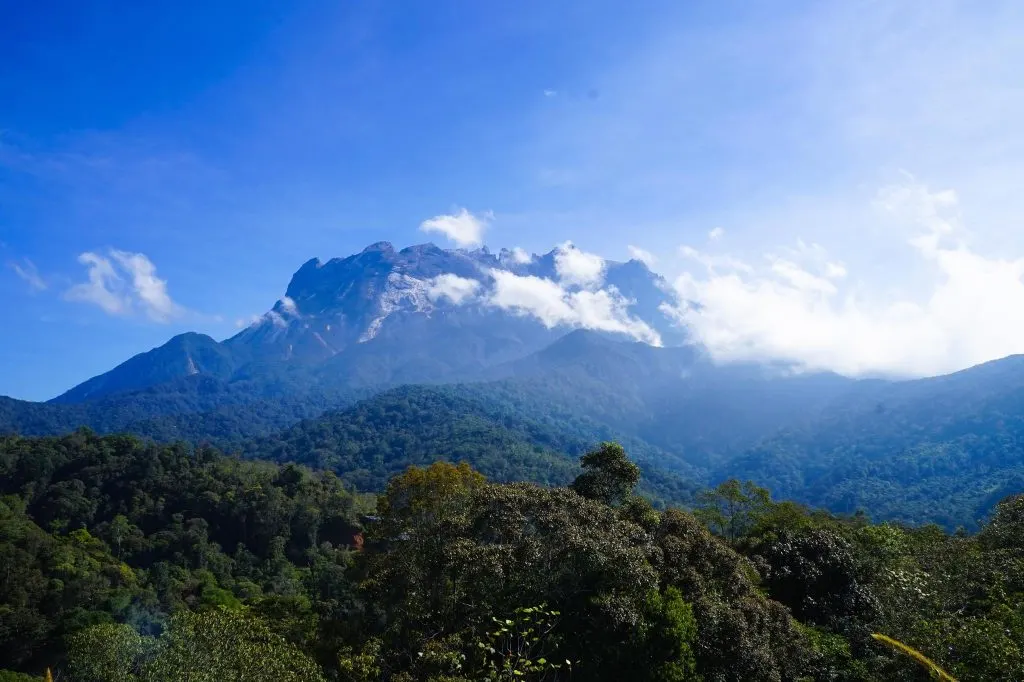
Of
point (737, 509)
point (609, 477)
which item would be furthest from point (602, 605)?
point (737, 509)

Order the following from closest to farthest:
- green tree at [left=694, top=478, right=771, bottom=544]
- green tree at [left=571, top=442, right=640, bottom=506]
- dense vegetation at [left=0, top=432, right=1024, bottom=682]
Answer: dense vegetation at [left=0, top=432, right=1024, bottom=682] → green tree at [left=571, top=442, right=640, bottom=506] → green tree at [left=694, top=478, right=771, bottom=544]

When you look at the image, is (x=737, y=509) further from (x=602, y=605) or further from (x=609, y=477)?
(x=602, y=605)

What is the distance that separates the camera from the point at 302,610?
38.2 meters

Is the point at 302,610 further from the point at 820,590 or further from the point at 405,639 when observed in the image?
the point at 820,590

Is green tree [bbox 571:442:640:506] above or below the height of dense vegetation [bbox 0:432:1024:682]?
above

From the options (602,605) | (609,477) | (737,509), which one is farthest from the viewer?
(737,509)

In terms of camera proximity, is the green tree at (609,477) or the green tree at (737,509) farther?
the green tree at (737,509)

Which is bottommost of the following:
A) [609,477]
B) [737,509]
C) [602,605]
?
[737,509]

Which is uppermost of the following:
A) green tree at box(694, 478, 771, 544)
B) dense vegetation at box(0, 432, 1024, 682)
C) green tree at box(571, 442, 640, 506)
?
green tree at box(571, 442, 640, 506)

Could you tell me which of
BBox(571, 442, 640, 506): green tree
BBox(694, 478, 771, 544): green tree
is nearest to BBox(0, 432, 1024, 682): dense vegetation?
BBox(571, 442, 640, 506): green tree

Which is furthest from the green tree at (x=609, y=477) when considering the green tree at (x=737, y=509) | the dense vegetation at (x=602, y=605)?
the green tree at (x=737, y=509)

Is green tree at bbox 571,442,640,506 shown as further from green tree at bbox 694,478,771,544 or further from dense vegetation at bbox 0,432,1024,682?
green tree at bbox 694,478,771,544

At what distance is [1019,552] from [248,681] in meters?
27.6

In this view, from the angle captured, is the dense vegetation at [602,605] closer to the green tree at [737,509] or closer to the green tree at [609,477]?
the green tree at [609,477]
